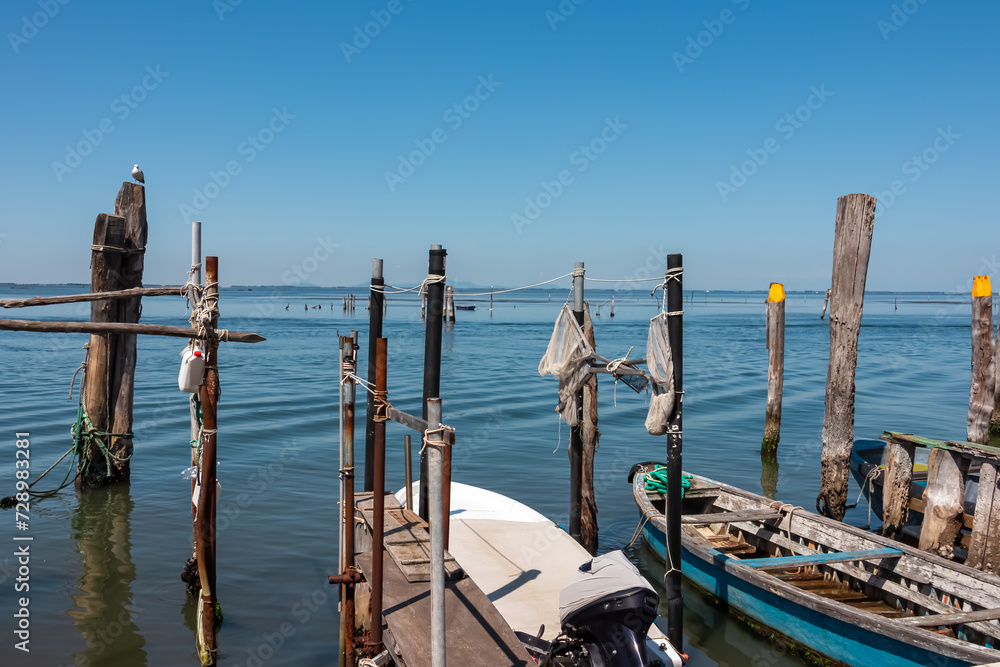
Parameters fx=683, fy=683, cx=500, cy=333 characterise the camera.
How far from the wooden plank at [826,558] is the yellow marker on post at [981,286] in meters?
8.42

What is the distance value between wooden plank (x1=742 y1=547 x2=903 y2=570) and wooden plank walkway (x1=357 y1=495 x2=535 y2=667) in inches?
151

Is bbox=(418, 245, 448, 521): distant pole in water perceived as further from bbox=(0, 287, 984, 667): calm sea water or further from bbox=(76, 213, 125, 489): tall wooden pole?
bbox=(76, 213, 125, 489): tall wooden pole

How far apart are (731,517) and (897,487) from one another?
2639 millimetres

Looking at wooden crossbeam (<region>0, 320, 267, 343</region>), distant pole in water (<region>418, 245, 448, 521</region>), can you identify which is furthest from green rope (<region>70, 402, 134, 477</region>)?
distant pole in water (<region>418, 245, 448, 521</region>)

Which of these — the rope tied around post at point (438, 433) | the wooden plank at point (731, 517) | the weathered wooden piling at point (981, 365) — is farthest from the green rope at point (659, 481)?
the rope tied around post at point (438, 433)

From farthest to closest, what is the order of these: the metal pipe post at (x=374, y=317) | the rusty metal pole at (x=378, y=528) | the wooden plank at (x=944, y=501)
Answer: the metal pipe post at (x=374, y=317)
the wooden plank at (x=944, y=501)
the rusty metal pole at (x=378, y=528)

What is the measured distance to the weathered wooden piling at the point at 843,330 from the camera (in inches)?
418

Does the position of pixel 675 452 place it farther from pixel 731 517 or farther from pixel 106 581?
pixel 106 581

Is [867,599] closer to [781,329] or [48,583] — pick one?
[781,329]

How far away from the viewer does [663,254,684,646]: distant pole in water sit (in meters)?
7.20

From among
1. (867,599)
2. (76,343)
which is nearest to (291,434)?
(867,599)

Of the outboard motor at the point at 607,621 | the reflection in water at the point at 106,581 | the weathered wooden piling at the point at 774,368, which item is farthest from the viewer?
the weathered wooden piling at the point at 774,368

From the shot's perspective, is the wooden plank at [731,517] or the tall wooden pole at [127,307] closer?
the wooden plank at [731,517]

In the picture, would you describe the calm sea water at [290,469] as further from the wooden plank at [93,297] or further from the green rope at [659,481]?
the wooden plank at [93,297]
